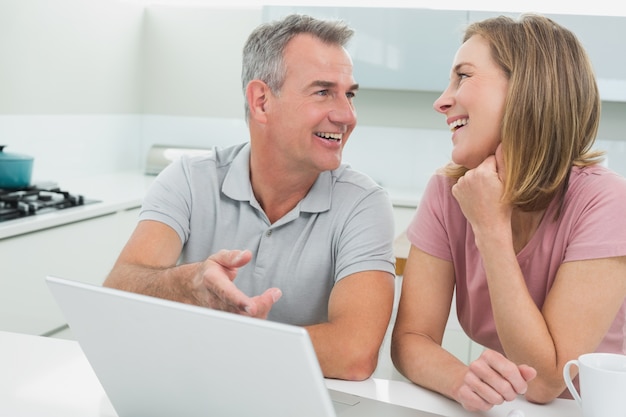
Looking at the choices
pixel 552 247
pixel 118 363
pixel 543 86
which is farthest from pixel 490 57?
pixel 118 363

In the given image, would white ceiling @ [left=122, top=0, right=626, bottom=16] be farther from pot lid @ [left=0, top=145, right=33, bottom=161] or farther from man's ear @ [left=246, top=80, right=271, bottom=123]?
man's ear @ [left=246, top=80, right=271, bottom=123]

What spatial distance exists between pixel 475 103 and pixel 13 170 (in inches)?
79.9

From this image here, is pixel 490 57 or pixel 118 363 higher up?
pixel 490 57

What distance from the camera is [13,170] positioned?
2.98m

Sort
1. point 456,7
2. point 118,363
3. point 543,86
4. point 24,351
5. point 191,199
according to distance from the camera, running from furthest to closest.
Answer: point 456,7 → point 191,199 → point 543,86 → point 24,351 → point 118,363

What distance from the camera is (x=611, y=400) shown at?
3.36 ft

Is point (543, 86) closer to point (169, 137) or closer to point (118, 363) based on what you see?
point (118, 363)

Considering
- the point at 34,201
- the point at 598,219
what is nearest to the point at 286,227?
the point at 598,219

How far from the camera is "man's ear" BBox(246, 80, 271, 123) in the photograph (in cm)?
194

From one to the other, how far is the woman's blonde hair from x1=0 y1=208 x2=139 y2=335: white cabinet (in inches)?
67.0

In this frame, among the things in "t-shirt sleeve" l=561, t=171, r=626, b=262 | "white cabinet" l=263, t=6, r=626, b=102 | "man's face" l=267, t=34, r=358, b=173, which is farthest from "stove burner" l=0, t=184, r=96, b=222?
"t-shirt sleeve" l=561, t=171, r=626, b=262

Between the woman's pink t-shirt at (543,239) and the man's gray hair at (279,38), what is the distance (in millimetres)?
444

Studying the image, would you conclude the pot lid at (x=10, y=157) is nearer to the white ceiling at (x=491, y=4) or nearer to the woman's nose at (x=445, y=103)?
the white ceiling at (x=491, y=4)

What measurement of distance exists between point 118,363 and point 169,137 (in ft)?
12.0
